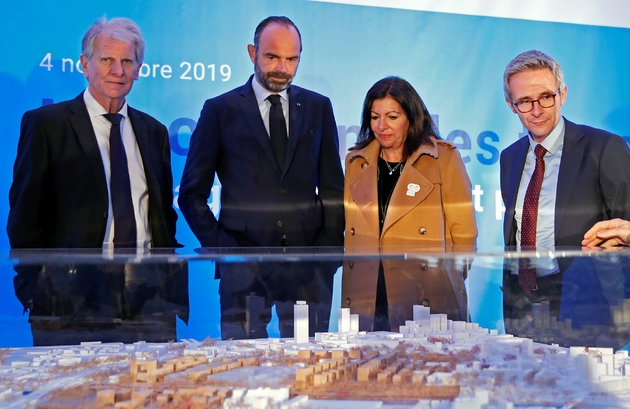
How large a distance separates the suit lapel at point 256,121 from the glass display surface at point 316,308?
1833 mm

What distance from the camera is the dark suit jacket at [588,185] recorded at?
3.26 metres

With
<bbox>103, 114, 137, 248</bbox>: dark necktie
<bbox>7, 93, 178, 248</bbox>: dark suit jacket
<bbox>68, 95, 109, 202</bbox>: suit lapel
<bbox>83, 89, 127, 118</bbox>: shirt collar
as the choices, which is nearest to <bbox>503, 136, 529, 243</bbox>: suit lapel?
<bbox>7, 93, 178, 248</bbox>: dark suit jacket

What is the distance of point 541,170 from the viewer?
3434 millimetres

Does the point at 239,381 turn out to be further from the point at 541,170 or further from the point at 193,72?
the point at 193,72

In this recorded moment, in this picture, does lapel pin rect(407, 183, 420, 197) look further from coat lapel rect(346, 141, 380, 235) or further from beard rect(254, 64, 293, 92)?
beard rect(254, 64, 293, 92)

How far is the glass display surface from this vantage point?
65.4 inches

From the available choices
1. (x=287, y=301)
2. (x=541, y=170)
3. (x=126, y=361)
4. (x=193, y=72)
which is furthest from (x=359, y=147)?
(x=126, y=361)

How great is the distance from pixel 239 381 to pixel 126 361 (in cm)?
29

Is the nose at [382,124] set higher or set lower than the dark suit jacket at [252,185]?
higher

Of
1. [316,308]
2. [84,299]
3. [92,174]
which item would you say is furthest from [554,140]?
[84,299]

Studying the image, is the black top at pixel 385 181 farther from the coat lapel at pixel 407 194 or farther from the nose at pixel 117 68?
the nose at pixel 117 68

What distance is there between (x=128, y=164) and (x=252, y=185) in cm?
65

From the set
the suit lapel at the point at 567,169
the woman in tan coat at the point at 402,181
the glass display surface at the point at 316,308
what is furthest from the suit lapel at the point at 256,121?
the glass display surface at the point at 316,308

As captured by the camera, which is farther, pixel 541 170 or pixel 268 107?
pixel 268 107
